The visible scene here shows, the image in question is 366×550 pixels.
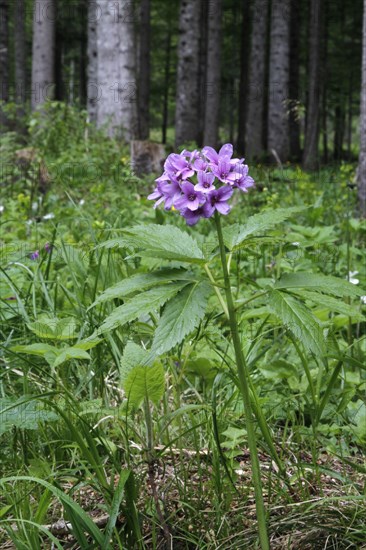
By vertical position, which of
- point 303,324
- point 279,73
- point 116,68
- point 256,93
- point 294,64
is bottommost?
point 303,324

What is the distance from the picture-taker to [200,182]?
54.9 inches

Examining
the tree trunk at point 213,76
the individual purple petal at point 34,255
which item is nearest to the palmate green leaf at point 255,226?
the individual purple petal at point 34,255

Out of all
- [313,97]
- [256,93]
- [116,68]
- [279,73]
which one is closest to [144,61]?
[256,93]

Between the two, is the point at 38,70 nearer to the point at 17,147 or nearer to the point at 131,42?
the point at 131,42

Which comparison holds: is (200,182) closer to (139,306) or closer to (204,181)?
(204,181)

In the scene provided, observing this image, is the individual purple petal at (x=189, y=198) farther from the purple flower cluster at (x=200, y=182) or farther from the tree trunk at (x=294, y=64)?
the tree trunk at (x=294, y=64)

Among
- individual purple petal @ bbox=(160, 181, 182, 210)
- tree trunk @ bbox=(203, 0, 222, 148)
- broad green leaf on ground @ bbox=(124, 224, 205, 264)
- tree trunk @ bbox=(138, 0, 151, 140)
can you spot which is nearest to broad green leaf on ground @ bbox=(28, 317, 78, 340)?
broad green leaf on ground @ bbox=(124, 224, 205, 264)

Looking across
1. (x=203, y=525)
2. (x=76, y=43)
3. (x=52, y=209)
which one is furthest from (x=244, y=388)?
(x=76, y=43)

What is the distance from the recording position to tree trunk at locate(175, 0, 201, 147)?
14.0 m

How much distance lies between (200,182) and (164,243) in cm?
16

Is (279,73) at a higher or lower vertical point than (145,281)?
higher

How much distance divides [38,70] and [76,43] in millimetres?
20107

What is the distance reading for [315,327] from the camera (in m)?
1.32

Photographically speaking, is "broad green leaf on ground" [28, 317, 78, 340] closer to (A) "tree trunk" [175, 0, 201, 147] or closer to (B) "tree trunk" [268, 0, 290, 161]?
(A) "tree trunk" [175, 0, 201, 147]
